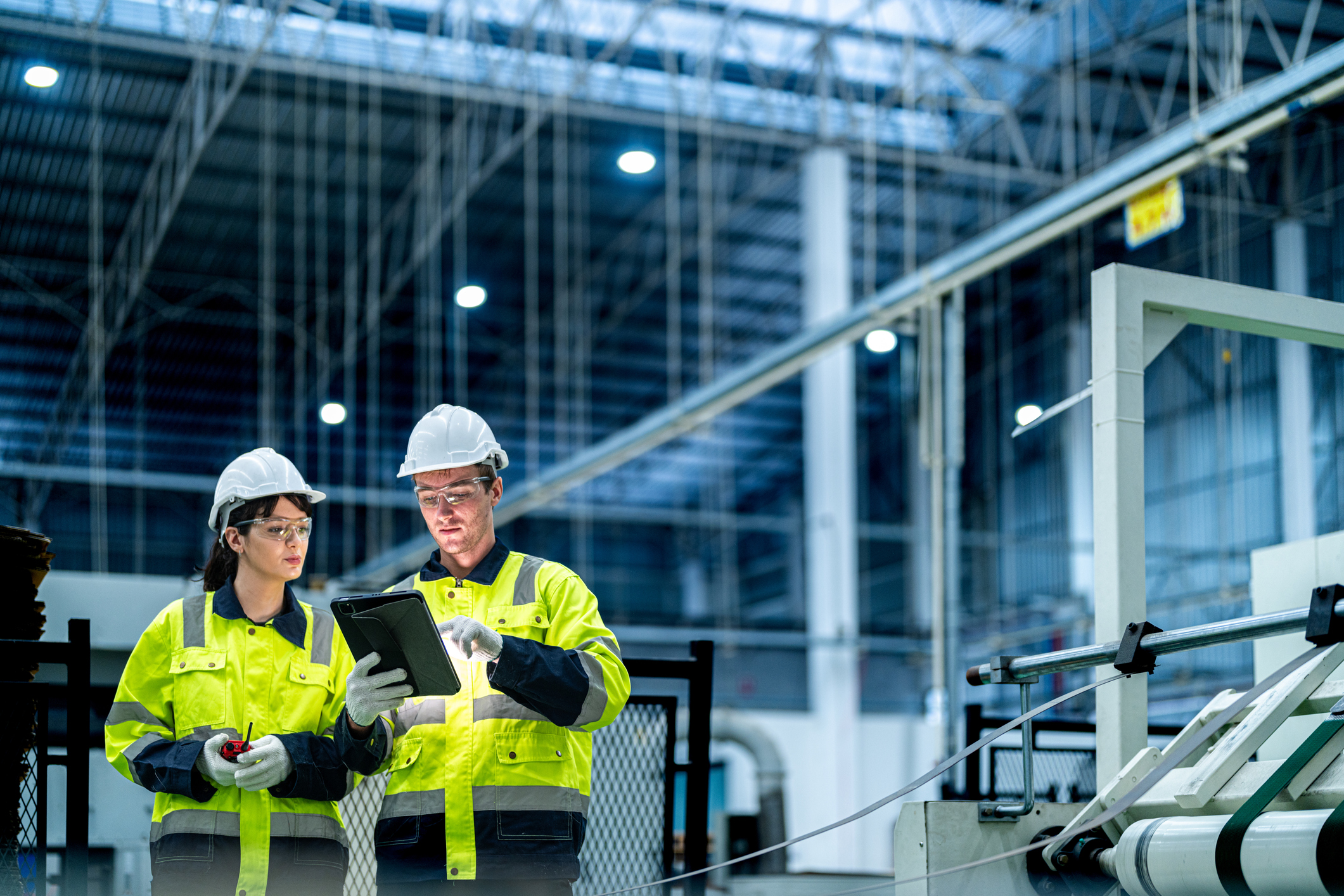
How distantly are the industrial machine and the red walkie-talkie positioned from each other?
1.85 m

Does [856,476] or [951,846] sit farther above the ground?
[856,476]

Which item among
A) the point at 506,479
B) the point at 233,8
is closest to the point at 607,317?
the point at 506,479

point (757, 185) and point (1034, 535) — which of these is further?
point (1034, 535)

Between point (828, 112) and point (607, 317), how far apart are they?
21.0ft

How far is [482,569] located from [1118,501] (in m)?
2.16

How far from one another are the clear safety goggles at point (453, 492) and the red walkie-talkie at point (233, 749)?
0.79 m

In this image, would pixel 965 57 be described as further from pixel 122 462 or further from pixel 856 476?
pixel 122 462

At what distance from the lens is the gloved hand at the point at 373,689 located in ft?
12.0

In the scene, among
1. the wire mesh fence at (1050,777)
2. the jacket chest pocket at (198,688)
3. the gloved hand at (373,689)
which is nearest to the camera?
the gloved hand at (373,689)

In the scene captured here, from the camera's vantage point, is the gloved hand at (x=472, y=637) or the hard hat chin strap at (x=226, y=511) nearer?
the gloved hand at (x=472, y=637)

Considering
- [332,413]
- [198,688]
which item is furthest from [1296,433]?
[198,688]

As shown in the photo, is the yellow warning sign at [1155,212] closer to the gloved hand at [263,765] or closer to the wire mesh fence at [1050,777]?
the wire mesh fence at [1050,777]

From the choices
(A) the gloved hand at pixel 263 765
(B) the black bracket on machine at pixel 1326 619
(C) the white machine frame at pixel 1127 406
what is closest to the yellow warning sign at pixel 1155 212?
(C) the white machine frame at pixel 1127 406

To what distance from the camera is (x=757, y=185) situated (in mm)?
23281
